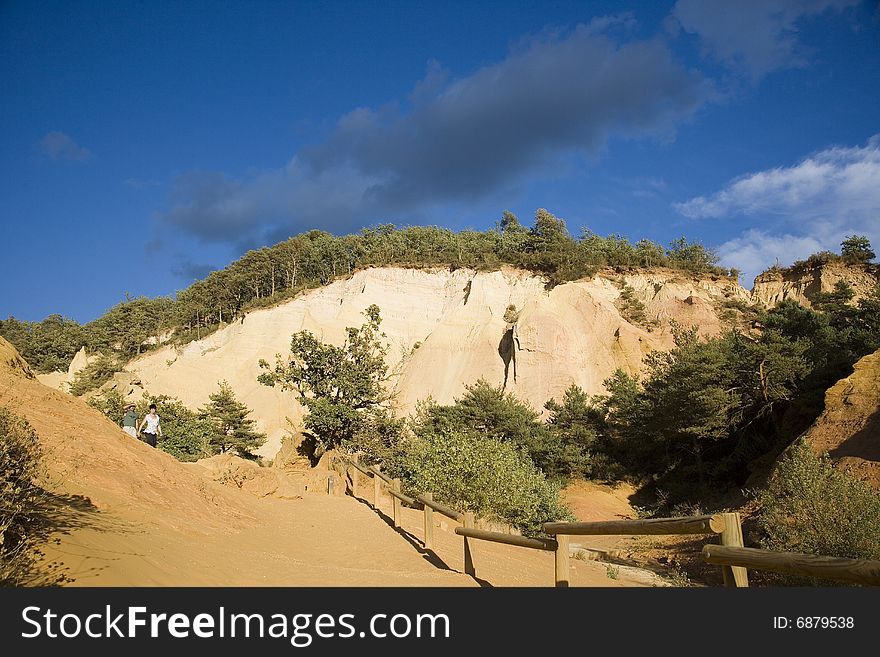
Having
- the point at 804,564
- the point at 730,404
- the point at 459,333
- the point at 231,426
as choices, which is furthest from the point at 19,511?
the point at 459,333

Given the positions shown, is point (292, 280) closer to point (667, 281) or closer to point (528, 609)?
point (667, 281)

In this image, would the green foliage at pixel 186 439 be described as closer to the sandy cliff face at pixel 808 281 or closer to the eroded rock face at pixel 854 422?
the eroded rock face at pixel 854 422

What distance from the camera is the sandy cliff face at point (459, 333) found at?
Answer: 36.6 metres

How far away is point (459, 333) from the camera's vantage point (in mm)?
41406

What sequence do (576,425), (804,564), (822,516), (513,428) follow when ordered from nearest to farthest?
(804,564) → (822,516) → (513,428) → (576,425)

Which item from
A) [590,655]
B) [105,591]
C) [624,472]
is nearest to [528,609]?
[590,655]

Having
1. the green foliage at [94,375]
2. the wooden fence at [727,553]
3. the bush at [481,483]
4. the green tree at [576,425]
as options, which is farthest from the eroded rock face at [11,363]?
the green foliage at [94,375]

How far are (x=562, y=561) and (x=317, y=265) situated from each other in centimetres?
6006

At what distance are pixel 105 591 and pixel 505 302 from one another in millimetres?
41770

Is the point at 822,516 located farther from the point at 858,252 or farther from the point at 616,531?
the point at 858,252

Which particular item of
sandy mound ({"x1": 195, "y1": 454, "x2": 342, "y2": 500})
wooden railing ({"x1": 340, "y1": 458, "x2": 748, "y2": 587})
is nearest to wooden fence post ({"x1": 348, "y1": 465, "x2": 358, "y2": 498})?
sandy mound ({"x1": 195, "y1": 454, "x2": 342, "y2": 500})

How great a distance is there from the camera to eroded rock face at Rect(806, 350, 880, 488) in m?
14.8

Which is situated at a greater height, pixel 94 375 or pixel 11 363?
pixel 94 375

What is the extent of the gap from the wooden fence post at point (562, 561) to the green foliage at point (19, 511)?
3.85 metres
